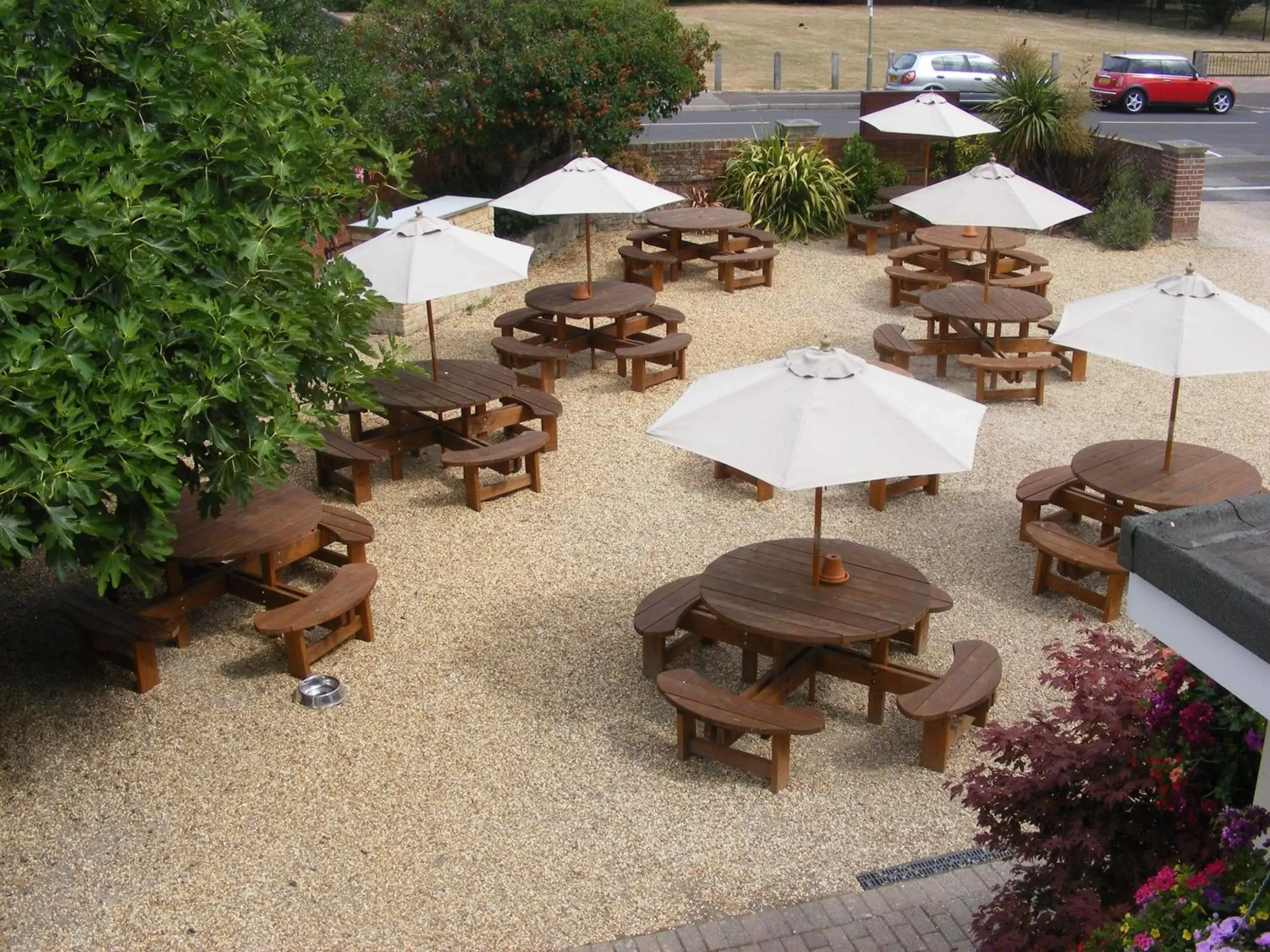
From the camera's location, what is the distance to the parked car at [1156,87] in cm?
3158

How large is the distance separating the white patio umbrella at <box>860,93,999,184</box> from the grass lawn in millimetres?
20282

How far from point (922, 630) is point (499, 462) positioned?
3.67 m

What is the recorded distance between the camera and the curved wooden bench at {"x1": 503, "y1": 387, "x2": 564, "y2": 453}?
10852 millimetres

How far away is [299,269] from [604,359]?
6.63 m

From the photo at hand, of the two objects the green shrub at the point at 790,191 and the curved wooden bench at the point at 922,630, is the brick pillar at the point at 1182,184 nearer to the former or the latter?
the green shrub at the point at 790,191

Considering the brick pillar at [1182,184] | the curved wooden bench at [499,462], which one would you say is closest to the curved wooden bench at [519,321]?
the curved wooden bench at [499,462]

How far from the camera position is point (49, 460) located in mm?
5543

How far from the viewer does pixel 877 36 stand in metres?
45.8

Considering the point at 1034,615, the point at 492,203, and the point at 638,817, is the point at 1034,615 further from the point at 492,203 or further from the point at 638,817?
the point at 492,203

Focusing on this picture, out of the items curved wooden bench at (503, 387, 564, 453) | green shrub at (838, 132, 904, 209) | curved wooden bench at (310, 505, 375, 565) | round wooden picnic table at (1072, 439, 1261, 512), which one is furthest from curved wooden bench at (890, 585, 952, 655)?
green shrub at (838, 132, 904, 209)

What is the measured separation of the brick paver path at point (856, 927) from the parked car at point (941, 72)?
1071 inches

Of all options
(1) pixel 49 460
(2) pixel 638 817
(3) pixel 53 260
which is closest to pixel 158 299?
(3) pixel 53 260

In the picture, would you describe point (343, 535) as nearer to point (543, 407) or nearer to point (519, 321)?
point (543, 407)

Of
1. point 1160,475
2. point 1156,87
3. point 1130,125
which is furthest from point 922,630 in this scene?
point 1156,87
